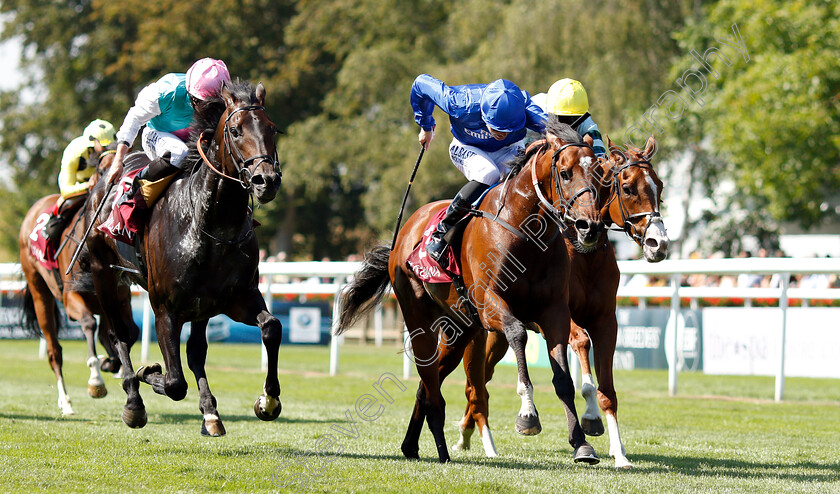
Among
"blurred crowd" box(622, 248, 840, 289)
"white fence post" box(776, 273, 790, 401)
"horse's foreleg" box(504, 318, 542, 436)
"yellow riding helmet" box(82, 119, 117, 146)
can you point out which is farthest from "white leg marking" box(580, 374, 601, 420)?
"blurred crowd" box(622, 248, 840, 289)

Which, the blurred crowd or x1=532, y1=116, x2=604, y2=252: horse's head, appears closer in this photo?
x1=532, y1=116, x2=604, y2=252: horse's head

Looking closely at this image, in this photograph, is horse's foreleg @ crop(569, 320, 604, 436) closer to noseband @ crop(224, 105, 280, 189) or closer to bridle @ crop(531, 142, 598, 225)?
bridle @ crop(531, 142, 598, 225)

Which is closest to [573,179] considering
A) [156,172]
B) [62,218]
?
[156,172]

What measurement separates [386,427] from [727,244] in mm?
17954

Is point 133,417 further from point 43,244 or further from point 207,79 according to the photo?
point 43,244

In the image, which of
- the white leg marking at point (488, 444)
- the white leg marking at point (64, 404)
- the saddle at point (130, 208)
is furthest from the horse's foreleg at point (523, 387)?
the white leg marking at point (64, 404)

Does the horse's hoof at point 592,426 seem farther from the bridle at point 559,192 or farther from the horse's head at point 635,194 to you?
the bridle at point 559,192

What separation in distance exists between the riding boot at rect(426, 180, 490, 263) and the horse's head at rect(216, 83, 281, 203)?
3.86 feet

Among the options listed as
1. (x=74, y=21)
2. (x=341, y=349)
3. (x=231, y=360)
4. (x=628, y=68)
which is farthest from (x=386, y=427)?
(x=74, y=21)

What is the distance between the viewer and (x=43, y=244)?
9336mm

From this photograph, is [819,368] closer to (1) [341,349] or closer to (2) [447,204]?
(2) [447,204]

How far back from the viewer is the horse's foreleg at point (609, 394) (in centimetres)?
596

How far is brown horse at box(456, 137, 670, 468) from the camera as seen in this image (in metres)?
5.85

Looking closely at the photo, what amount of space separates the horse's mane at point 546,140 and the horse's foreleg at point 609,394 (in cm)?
120
